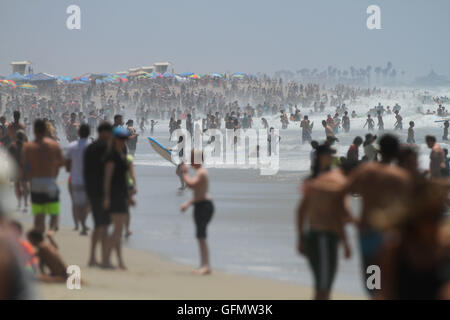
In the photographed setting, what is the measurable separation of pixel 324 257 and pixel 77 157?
13.7 feet

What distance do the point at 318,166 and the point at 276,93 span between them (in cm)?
7227

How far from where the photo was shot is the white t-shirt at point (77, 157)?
9062 mm

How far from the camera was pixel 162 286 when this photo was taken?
7.36 meters

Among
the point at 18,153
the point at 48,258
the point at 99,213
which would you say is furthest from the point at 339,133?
the point at 48,258

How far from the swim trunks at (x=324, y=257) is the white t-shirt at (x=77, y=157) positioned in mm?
4008

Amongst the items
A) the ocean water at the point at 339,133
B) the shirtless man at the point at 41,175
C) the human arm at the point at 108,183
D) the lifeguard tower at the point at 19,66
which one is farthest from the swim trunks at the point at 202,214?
the lifeguard tower at the point at 19,66

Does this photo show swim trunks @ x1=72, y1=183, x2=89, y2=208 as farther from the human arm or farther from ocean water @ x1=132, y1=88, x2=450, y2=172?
ocean water @ x1=132, y1=88, x2=450, y2=172

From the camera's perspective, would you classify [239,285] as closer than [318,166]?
No

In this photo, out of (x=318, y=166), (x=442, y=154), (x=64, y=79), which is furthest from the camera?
(x=64, y=79)

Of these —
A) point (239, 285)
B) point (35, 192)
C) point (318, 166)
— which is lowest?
point (239, 285)

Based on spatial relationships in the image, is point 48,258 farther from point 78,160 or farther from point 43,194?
point 78,160
